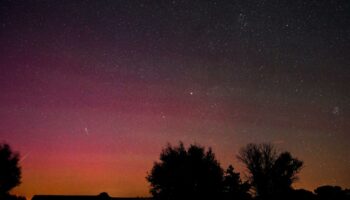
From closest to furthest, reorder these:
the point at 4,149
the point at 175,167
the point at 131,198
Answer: the point at 175,167 < the point at 4,149 < the point at 131,198

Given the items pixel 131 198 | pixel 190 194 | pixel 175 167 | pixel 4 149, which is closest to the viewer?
pixel 190 194

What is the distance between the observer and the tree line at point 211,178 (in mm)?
33719

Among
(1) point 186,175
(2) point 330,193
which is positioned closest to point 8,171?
(1) point 186,175

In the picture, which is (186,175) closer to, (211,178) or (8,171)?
(211,178)

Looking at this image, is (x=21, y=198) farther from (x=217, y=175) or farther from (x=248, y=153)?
(x=248, y=153)

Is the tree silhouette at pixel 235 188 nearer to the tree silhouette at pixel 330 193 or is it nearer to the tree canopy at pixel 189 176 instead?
the tree canopy at pixel 189 176

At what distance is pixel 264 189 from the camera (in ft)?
143

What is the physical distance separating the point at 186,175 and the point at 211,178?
3.43 metres

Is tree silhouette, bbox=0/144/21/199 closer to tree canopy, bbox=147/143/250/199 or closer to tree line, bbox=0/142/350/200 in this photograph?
tree line, bbox=0/142/350/200

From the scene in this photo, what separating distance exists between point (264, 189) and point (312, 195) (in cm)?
699

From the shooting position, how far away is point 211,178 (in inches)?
1372

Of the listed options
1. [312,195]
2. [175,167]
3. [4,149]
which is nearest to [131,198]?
[4,149]

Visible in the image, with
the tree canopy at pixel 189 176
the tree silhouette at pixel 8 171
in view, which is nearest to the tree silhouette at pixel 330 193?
the tree canopy at pixel 189 176

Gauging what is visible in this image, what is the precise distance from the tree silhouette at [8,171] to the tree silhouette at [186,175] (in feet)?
79.3
